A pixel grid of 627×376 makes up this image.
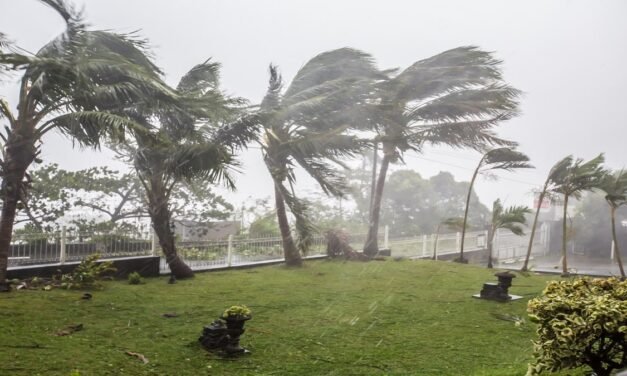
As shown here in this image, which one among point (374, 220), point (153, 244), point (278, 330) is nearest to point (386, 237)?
point (374, 220)

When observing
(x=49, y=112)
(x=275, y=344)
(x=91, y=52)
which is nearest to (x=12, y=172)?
(x=49, y=112)

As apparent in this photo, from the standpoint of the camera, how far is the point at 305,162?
25.9ft

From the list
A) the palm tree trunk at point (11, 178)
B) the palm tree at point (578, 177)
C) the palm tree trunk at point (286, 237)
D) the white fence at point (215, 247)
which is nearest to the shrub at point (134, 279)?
the white fence at point (215, 247)

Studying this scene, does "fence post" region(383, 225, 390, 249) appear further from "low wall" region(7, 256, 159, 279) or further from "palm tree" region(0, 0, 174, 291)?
"palm tree" region(0, 0, 174, 291)

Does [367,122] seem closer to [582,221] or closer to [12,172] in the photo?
[12,172]

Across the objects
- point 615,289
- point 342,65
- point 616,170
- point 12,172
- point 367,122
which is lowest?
point 615,289

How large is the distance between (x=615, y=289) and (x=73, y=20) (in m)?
6.27

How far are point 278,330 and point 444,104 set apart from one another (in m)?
7.95

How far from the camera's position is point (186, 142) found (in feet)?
22.4

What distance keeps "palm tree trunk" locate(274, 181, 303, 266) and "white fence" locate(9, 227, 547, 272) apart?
630 mm

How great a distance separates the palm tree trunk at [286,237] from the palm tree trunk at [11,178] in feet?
15.1

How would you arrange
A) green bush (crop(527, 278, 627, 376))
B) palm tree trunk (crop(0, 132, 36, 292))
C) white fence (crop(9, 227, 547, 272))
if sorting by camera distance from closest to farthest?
green bush (crop(527, 278, 627, 376)) → palm tree trunk (crop(0, 132, 36, 292)) → white fence (crop(9, 227, 547, 272))

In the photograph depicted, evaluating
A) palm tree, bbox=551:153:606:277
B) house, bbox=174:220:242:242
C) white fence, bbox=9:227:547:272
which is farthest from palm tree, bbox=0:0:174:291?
palm tree, bbox=551:153:606:277

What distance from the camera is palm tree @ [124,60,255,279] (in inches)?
246
